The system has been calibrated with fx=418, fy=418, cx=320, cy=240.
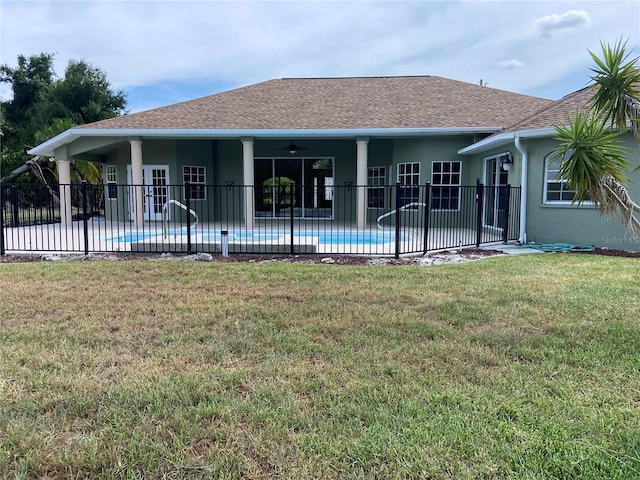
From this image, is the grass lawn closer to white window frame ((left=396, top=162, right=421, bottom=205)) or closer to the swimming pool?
the swimming pool

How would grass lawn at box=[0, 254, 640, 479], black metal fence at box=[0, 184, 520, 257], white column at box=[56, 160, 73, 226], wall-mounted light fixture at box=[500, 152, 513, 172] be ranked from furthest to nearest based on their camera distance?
white column at box=[56, 160, 73, 226] < wall-mounted light fixture at box=[500, 152, 513, 172] < black metal fence at box=[0, 184, 520, 257] < grass lawn at box=[0, 254, 640, 479]

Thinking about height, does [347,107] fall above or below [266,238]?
above

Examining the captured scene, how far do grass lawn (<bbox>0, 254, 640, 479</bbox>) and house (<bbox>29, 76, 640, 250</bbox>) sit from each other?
17.8ft

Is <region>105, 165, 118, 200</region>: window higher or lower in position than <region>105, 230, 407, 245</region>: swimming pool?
higher

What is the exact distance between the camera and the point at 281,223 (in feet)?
55.5

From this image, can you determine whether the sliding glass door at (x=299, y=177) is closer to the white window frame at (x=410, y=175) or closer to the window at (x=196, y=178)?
the window at (x=196, y=178)

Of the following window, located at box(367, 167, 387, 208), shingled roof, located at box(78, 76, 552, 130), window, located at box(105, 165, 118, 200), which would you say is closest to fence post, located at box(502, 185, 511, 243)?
shingled roof, located at box(78, 76, 552, 130)

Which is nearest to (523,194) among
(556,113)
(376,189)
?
(556,113)

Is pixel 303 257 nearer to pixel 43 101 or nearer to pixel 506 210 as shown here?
pixel 506 210

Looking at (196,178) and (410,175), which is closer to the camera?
(410,175)

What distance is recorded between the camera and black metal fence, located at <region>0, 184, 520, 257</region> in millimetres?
9242

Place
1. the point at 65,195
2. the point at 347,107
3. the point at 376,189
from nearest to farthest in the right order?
the point at 65,195 → the point at 347,107 → the point at 376,189

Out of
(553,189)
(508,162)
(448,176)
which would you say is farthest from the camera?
(448,176)

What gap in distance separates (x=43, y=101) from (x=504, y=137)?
97.8 ft
